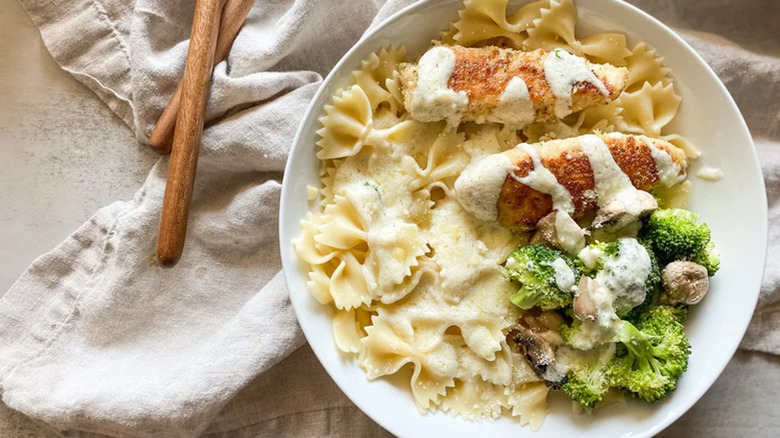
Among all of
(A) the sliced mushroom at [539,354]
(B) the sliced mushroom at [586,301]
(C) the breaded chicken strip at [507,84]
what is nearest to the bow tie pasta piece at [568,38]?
(C) the breaded chicken strip at [507,84]

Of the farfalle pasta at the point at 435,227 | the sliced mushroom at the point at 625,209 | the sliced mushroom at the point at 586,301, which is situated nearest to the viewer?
the sliced mushroom at the point at 586,301

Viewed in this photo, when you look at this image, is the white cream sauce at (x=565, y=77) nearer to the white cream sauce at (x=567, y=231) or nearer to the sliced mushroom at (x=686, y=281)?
the white cream sauce at (x=567, y=231)

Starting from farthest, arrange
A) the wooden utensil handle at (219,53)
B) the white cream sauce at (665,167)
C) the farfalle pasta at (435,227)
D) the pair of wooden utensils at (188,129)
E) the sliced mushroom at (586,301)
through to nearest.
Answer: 1. the wooden utensil handle at (219,53)
2. the pair of wooden utensils at (188,129)
3. the farfalle pasta at (435,227)
4. the white cream sauce at (665,167)
5. the sliced mushroom at (586,301)

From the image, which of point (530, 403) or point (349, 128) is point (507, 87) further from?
point (530, 403)

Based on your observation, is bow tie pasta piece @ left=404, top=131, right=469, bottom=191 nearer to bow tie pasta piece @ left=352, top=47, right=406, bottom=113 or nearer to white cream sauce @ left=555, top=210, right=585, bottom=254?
bow tie pasta piece @ left=352, top=47, right=406, bottom=113

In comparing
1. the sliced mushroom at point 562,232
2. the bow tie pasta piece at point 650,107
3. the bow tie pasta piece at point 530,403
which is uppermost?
the bow tie pasta piece at point 650,107

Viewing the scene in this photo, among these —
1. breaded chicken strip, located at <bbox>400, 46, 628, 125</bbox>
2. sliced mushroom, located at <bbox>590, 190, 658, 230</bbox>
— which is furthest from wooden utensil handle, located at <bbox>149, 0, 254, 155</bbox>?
sliced mushroom, located at <bbox>590, 190, 658, 230</bbox>

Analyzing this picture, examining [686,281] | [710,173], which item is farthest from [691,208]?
[686,281]
